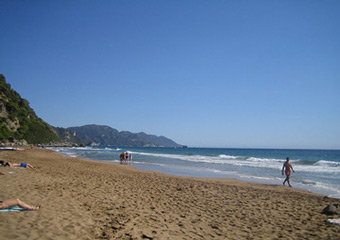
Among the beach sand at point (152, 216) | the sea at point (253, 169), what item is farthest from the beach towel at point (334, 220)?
the sea at point (253, 169)

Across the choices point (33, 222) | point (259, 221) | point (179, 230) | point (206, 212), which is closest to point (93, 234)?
point (33, 222)

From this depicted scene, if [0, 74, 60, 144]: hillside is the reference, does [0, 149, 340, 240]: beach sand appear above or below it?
below

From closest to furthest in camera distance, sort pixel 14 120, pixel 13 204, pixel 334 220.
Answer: pixel 13 204 < pixel 334 220 < pixel 14 120

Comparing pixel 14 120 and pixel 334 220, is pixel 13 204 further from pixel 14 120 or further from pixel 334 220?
pixel 14 120

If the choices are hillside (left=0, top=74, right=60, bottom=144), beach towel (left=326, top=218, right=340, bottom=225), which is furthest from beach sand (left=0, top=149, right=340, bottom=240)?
hillside (left=0, top=74, right=60, bottom=144)

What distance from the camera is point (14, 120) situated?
63188 mm

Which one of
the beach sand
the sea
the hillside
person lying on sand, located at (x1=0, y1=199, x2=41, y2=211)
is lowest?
the sea

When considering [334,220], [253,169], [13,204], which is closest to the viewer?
[13,204]

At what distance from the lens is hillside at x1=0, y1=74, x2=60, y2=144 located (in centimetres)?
5871

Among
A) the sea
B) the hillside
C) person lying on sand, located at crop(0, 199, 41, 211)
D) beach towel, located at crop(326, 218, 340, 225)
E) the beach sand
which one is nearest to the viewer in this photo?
the beach sand

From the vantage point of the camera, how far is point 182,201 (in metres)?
7.89

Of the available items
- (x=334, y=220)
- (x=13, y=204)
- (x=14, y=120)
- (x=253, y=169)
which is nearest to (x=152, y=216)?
(x=13, y=204)

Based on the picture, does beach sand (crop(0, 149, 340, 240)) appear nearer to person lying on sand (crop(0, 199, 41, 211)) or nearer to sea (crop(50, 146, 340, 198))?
person lying on sand (crop(0, 199, 41, 211))

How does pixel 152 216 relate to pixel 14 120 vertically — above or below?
below
